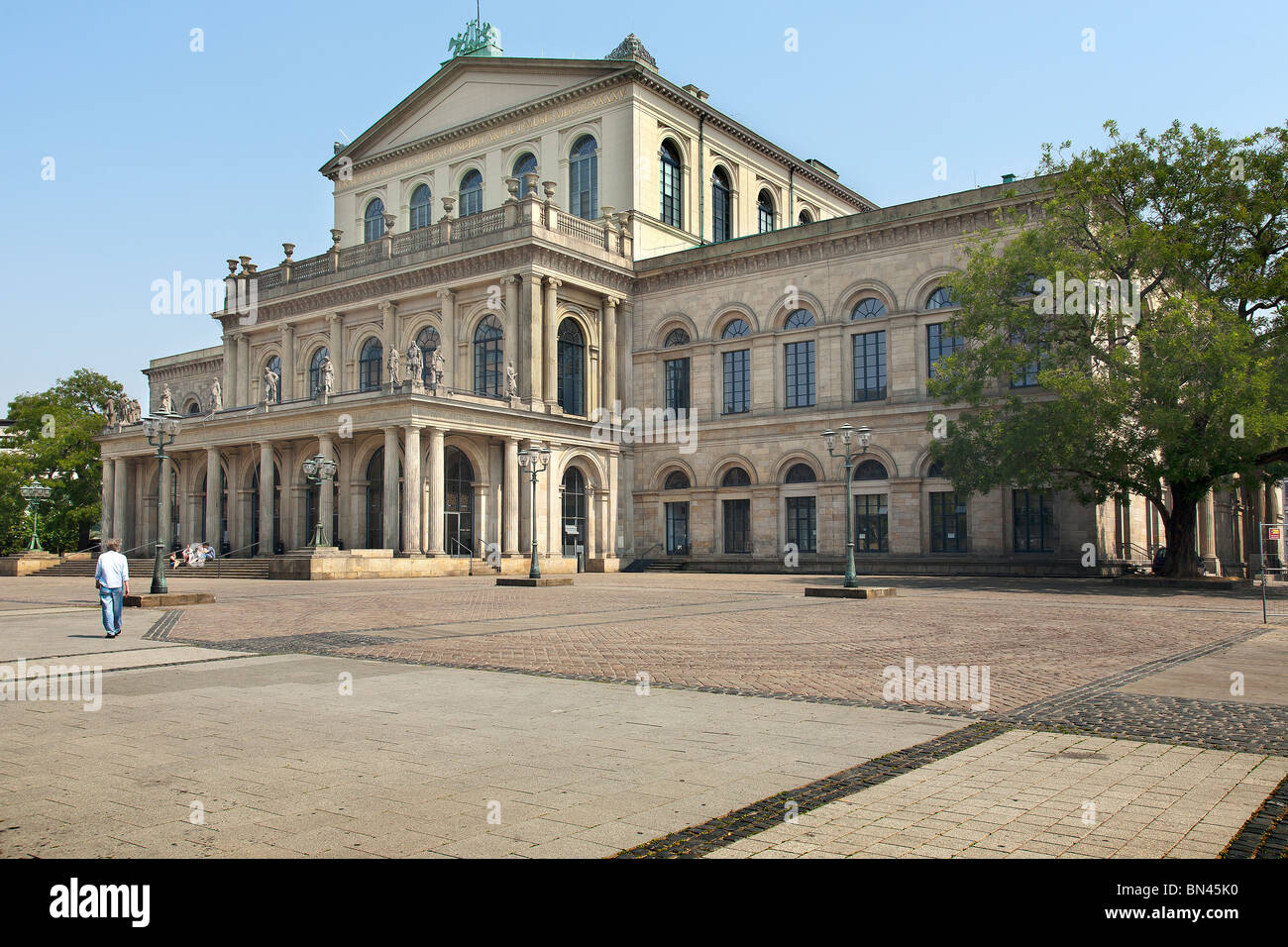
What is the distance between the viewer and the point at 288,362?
54969mm

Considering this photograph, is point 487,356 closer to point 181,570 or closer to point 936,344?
point 181,570

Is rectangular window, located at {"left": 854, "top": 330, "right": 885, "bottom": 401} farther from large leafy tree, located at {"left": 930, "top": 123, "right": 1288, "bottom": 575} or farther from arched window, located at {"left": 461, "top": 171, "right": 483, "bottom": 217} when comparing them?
arched window, located at {"left": 461, "top": 171, "right": 483, "bottom": 217}

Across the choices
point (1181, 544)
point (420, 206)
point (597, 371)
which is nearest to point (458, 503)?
point (597, 371)

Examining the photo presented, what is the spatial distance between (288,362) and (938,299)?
34196 millimetres

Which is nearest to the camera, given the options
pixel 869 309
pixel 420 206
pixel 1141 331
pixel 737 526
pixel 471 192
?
pixel 1141 331

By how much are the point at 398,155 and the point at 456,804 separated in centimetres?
5843

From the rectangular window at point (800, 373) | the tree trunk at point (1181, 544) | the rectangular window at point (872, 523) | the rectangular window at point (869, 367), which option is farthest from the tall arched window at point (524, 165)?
the tree trunk at point (1181, 544)

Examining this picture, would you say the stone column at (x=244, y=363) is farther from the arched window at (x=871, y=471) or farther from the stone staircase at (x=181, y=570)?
the arched window at (x=871, y=471)

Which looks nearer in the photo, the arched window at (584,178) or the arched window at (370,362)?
the arched window at (584,178)

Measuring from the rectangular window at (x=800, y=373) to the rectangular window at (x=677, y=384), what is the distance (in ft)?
17.5

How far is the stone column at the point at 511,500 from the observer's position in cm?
4328

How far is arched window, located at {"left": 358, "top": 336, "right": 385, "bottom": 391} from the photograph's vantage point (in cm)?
5172
